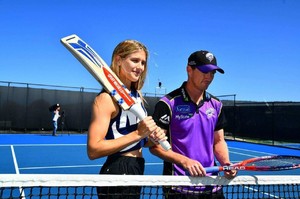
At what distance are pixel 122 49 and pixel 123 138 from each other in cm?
60

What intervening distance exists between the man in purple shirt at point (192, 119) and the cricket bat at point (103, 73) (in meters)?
0.28

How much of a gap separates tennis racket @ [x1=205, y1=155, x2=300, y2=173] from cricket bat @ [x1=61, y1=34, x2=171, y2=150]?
0.50m

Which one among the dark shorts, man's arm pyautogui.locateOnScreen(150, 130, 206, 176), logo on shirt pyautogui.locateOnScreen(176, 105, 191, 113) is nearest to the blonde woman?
the dark shorts

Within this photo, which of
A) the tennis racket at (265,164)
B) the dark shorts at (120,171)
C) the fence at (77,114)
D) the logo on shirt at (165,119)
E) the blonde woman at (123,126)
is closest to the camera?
the blonde woman at (123,126)

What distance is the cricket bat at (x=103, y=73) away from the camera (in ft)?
6.72

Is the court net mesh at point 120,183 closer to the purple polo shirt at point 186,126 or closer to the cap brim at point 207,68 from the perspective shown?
the purple polo shirt at point 186,126

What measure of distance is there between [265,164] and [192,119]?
0.84 meters

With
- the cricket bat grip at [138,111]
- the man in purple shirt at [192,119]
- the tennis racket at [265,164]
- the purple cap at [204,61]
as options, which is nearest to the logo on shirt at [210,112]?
the man in purple shirt at [192,119]

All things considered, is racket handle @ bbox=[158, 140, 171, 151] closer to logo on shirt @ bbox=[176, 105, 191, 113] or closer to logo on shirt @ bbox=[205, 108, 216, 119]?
logo on shirt @ bbox=[176, 105, 191, 113]

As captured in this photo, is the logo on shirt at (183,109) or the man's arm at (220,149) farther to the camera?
the man's arm at (220,149)

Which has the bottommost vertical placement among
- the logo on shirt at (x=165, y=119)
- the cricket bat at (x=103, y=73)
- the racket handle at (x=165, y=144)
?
the racket handle at (x=165, y=144)

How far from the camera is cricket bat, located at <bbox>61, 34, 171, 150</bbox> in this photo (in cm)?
205

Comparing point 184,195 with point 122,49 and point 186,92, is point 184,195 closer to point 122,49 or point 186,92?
point 186,92

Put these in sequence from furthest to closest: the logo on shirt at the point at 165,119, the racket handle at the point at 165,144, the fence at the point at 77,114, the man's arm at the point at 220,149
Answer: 1. the fence at the point at 77,114
2. the man's arm at the point at 220,149
3. the logo on shirt at the point at 165,119
4. the racket handle at the point at 165,144
